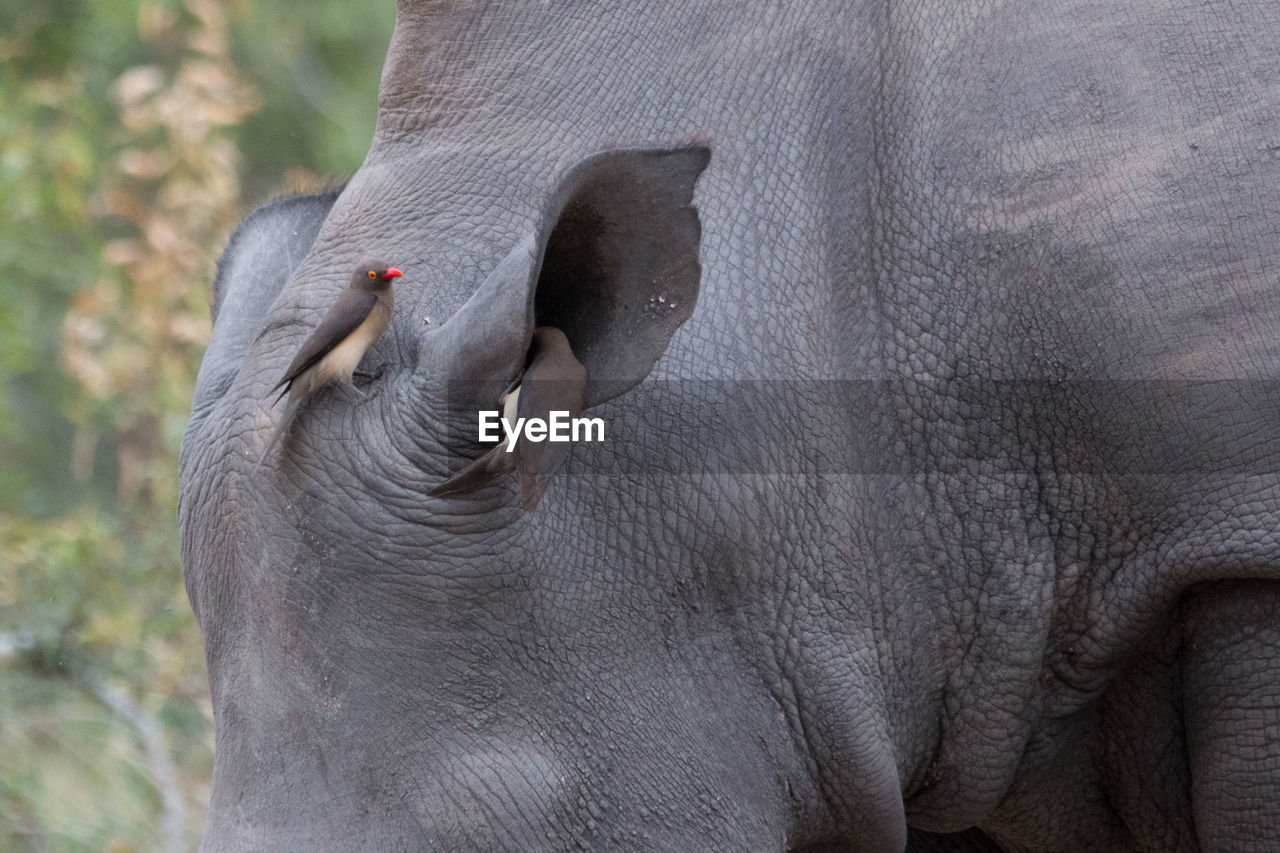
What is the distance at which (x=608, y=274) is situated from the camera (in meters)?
2.36

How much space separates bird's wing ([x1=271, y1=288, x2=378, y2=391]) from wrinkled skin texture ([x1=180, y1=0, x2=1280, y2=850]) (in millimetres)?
83

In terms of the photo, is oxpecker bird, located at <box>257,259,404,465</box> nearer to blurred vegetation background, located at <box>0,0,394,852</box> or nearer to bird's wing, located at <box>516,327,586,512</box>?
bird's wing, located at <box>516,327,586,512</box>

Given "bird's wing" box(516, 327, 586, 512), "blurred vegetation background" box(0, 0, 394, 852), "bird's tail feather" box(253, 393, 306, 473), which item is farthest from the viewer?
"blurred vegetation background" box(0, 0, 394, 852)

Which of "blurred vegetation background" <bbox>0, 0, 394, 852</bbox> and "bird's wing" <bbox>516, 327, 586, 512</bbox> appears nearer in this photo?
"bird's wing" <bbox>516, 327, 586, 512</bbox>

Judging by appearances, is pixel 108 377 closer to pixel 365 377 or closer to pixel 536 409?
pixel 365 377

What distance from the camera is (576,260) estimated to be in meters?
2.37

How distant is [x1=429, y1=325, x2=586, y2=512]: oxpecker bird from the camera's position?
7.29ft

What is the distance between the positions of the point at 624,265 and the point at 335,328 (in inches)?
16.5

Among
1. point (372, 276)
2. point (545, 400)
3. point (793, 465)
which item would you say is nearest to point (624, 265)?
point (545, 400)

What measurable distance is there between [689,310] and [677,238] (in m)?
0.10

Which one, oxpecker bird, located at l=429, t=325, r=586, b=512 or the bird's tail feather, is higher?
the bird's tail feather

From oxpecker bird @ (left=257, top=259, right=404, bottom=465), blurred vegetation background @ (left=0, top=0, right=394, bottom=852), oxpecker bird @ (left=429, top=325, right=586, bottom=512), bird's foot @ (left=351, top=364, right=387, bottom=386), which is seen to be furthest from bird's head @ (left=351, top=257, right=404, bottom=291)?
blurred vegetation background @ (left=0, top=0, right=394, bottom=852)

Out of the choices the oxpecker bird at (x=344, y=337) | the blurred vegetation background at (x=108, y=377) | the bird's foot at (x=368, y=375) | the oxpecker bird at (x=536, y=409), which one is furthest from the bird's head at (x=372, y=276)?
the blurred vegetation background at (x=108, y=377)

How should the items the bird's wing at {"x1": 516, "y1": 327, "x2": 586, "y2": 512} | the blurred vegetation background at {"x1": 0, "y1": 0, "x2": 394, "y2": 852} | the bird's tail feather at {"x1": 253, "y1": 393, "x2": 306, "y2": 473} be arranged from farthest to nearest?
the blurred vegetation background at {"x1": 0, "y1": 0, "x2": 394, "y2": 852} < the bird's tail feather at {"x1": 253, "y1": 393, "x2": 306, "y2": 473} < the bird's wing at {"x1": 516, "y1": 327, "x2": 586, "y2": 512}
